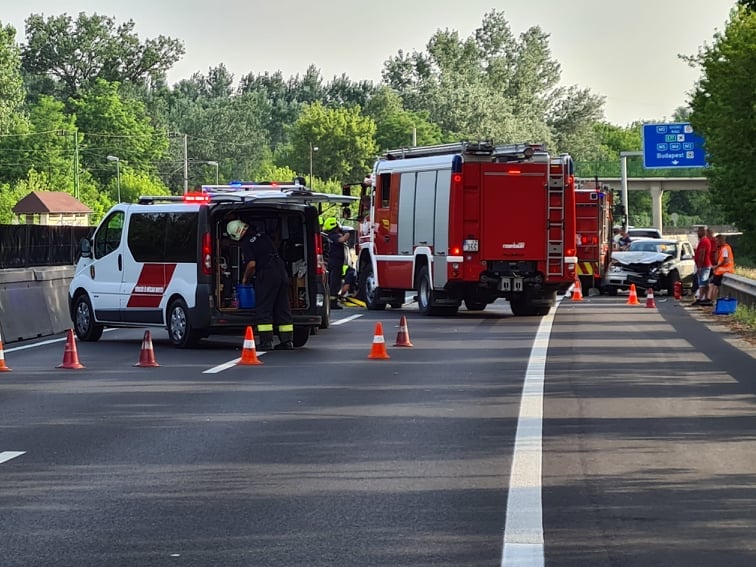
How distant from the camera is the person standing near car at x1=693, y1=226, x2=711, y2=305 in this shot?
114 ft

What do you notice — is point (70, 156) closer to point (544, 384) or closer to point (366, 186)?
point (366, 186)

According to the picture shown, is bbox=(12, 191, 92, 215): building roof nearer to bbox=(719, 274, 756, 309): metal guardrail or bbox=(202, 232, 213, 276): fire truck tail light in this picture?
bbox=(719, 274, 756, 309): metal guardrail

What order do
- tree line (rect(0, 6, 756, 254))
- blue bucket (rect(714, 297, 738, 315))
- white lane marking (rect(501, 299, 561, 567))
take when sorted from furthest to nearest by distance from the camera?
tree line (rect(0, 6, 756, 254))
blue bucket (rect(714, 297, 738, 315))
white lane marking (rect(501, 299, 561, 567))

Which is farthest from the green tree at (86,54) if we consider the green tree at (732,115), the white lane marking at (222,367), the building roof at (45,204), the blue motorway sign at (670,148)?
the white lane marking at (222,367)

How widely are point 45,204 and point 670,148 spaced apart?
2271 inches

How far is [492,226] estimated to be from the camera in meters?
29.3

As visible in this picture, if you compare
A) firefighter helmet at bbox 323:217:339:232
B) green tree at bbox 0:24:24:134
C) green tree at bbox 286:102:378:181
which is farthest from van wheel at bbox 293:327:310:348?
green tree at bbox 286:102:378:181

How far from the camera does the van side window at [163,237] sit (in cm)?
2130

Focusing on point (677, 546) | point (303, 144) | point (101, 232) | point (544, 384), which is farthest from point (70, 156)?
point (677, 546)

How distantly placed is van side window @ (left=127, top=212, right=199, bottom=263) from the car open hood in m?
20.7

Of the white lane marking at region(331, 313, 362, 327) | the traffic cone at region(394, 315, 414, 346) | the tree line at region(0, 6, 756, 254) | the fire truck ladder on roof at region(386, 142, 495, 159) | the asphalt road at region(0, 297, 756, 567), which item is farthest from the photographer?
the tree line at region(0, 6, 756, 254)

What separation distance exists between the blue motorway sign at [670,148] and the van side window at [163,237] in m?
51.0

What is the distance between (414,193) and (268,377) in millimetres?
13879

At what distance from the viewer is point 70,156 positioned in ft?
427
